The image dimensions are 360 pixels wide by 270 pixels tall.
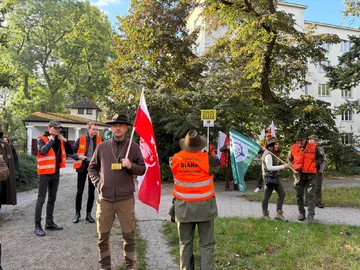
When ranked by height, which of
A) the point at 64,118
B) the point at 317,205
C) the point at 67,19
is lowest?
the point at 317,205

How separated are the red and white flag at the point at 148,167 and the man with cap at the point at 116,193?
1.05 feet

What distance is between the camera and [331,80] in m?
17.0

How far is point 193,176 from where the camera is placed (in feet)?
13.2

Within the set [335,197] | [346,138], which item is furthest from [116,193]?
[346,138]

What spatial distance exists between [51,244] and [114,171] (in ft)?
7.11

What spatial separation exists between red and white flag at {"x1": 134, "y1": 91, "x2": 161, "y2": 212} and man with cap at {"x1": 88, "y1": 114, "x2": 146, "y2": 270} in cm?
32

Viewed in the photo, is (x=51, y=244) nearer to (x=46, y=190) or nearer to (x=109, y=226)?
(x=46, y=190)

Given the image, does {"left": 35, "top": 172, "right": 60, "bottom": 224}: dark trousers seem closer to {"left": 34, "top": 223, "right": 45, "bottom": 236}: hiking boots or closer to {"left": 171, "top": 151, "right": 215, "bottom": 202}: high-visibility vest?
{"left": 34, "top": 223, "right": 45, "bottom": 236}: hiking boots

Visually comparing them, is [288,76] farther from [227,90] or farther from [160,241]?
[160,241]

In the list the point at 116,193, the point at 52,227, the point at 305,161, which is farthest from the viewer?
the point at 305,161

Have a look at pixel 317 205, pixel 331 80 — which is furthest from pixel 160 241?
pixel 331 80

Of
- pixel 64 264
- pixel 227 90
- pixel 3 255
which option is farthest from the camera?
pixel 227 90

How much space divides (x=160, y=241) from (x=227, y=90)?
929cm

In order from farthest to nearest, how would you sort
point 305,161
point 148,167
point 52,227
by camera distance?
point 305,161 → point 52,227 → point 148,167
